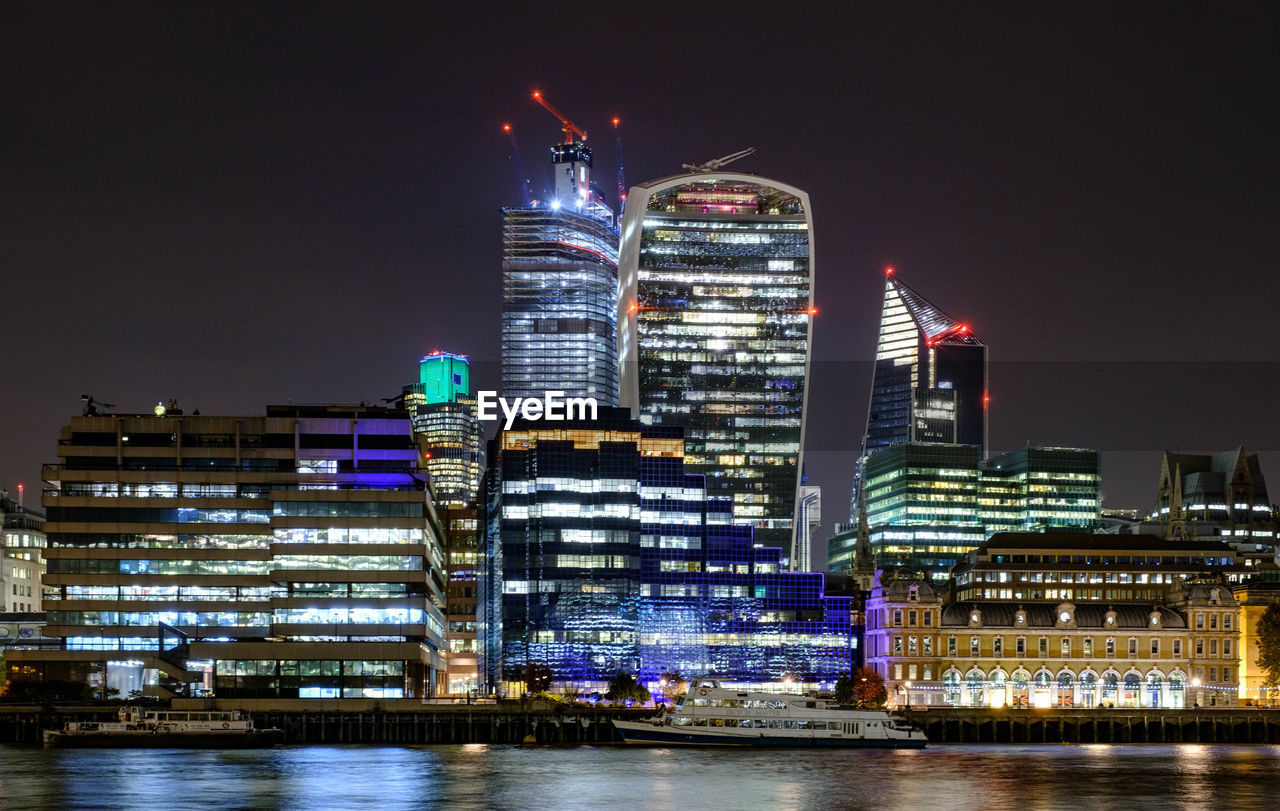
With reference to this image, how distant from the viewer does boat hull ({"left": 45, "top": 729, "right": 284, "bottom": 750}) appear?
188500 millimetres

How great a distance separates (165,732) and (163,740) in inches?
77.4

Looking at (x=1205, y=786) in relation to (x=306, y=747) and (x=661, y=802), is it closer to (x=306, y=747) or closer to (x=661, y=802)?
(x=661, y=802)

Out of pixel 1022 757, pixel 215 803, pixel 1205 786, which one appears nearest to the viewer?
pixel 215 803

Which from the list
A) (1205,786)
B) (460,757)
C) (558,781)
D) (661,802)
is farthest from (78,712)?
(1205,786)

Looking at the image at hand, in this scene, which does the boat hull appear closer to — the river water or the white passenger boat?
the white passenger boat

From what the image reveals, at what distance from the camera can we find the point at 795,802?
5408 inches

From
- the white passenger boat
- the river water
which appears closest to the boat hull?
the white passenger boat

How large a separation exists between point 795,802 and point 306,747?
75569mm

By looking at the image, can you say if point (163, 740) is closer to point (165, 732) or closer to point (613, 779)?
point (165, 732)

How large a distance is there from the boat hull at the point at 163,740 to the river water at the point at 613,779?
3657 mm

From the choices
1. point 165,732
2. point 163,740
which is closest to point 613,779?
point 163,740

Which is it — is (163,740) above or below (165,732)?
below

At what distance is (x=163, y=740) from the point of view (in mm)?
191250

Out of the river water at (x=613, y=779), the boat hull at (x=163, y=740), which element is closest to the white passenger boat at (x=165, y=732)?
the boat hull at (x=163, y=740)
